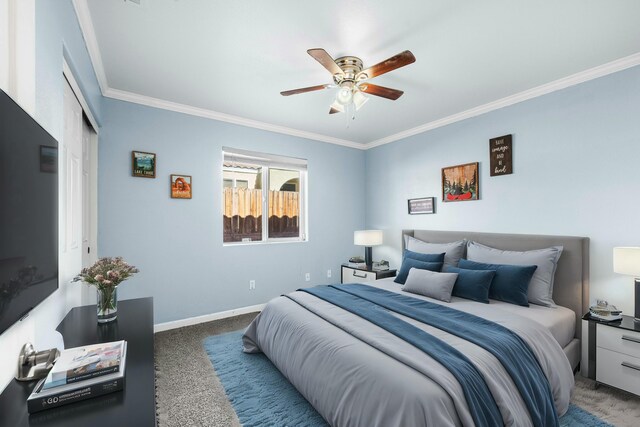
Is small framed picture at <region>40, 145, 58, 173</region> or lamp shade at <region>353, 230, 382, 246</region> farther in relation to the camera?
lamp shade at <region>353, 230, 382, 246</region>

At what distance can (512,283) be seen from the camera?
2646 mm

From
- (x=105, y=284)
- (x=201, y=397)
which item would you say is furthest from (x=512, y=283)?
(x=105, y=284)

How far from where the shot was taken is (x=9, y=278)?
35.0 inches

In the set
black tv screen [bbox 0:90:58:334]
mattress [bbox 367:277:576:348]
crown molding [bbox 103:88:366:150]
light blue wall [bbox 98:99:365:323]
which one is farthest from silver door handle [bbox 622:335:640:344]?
crown molding [bbox 103:88:366:150]

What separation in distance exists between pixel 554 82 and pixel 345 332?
122 inches

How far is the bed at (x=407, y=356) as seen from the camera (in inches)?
55.9

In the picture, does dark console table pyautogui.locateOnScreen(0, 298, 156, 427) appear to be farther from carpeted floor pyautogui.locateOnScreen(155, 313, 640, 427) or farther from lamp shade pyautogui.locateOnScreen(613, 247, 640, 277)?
lamp shade pyautogui.locateOnScreen(613, 247, 640, 277)

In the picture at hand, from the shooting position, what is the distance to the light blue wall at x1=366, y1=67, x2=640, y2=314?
2.53 metres

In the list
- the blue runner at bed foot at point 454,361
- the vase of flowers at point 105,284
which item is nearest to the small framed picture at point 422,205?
the blue runner at bed foot at point 454,361

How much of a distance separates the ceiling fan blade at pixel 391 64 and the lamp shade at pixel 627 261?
7.16 ft

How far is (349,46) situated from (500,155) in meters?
2.20

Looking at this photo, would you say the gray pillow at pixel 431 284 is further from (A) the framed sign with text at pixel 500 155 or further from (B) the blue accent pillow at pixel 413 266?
(A) the framed sign with text at pixel 500 155

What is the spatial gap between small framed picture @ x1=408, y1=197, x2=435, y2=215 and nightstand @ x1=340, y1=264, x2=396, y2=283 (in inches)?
36.9

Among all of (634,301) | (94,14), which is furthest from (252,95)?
(634,301)
